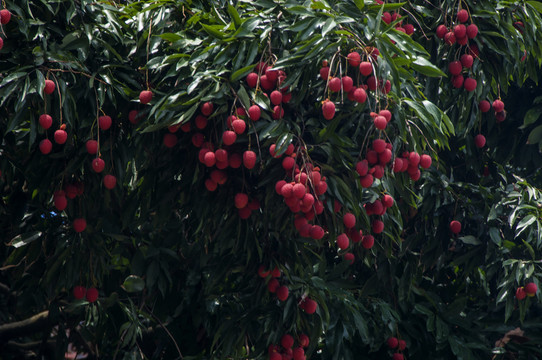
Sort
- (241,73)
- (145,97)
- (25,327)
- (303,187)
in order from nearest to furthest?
1. (303,187)
2. (241,73)
3. (145,97)
4. (25,327)

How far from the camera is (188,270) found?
146 inches

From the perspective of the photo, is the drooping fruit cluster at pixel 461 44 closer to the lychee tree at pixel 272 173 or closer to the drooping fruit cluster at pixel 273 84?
the lychee tree at pixel 272 173

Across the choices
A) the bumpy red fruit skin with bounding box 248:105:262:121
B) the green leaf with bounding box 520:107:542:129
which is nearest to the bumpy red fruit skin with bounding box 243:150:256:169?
the bumpy red fruit skin with bounding box 248:105:262:121

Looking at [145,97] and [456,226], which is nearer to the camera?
[145,97]

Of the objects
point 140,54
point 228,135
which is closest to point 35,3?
point 140,54

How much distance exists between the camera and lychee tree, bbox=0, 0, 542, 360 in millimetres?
2586

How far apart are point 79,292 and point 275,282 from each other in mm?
833

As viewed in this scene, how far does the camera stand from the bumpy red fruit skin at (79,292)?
3.26m

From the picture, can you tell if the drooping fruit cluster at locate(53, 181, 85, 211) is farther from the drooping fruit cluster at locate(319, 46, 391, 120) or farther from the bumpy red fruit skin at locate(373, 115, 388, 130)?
the bumpy red fruit skin at locate(373, 115, 388, 130)

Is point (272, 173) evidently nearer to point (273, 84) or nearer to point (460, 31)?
point (273, 84)

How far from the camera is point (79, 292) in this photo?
3268mm

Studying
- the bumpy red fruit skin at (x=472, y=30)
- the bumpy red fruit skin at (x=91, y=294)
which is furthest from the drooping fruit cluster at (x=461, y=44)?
the bumpy red fruit skin at (x=91, y=294)

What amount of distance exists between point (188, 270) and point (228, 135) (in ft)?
4.49

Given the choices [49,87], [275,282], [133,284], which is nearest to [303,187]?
[275,282]
